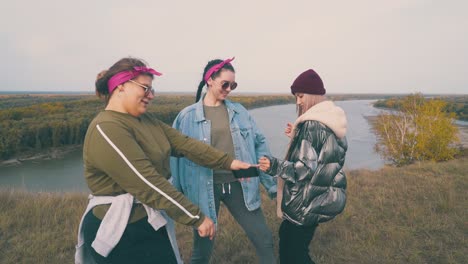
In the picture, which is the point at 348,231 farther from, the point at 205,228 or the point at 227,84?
the point at 205,228

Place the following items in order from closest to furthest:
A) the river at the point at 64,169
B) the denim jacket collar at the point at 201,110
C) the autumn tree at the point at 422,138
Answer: the denim jacket collar at the point at 201,110 → the river at the point at 64,169 → the autumn tree at the point at 422,138

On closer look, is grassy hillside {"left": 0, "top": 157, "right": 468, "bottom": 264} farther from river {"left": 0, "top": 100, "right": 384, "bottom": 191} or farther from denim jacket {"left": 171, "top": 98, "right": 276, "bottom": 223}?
river {"left": 0, "top": 100, "right": 384, "bottom": 191}

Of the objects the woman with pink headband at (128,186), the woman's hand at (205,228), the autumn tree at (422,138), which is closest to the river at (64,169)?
the autumn tree at (422,138)

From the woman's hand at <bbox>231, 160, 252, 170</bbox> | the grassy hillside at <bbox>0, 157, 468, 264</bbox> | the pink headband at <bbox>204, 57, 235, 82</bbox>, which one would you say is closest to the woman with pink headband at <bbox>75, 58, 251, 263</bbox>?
the woman's hand at <bbox>231, 160, 252, 170</bbox>

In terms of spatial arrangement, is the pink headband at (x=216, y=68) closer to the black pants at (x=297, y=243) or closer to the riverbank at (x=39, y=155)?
the black pants at (x=297, y=243)

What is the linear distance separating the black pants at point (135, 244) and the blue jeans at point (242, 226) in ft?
3.08

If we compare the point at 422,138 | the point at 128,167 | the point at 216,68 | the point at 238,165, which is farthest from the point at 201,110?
the point at 422,138

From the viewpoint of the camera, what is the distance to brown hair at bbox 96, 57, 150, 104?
1.50m

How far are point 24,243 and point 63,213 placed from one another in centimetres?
97

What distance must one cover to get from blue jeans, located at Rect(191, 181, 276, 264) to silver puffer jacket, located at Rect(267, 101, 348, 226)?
16.0 inches

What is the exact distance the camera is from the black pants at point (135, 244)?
147cm

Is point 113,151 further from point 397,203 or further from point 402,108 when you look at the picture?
point 402,108

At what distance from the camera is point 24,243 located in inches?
128

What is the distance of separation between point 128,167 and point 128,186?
0.32 ft
